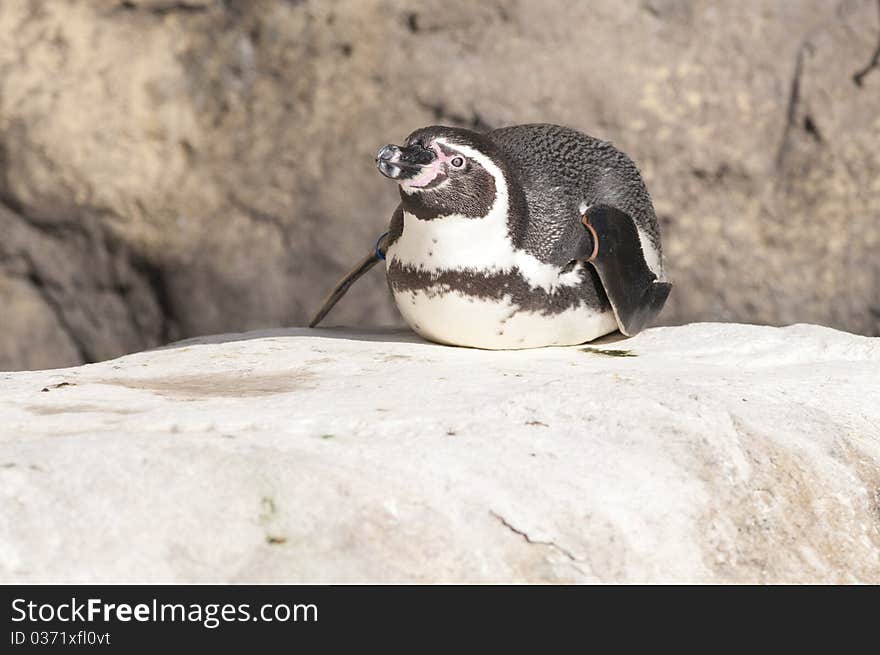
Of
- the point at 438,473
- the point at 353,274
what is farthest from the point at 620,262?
the point at 438,473

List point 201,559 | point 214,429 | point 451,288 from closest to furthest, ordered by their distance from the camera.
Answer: point 201,559
point 214,429
point 451,288

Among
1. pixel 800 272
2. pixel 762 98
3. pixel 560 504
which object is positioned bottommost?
pixel 800 272

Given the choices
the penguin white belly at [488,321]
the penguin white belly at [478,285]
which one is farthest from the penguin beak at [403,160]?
the penguin white belly at [488,321]

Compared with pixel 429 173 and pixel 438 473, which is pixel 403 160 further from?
pixel 438 473

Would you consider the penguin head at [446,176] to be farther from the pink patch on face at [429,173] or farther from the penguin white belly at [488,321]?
the penguin white belly at [488,321]

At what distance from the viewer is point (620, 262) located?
106 inches

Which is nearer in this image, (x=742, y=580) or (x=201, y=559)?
(x=201, y=559)

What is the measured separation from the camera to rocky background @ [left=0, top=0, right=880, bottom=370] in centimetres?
416

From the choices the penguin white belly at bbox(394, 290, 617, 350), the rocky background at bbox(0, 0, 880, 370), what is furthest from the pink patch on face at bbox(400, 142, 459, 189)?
the rocky background at bbox(0, 0, 880, 370)

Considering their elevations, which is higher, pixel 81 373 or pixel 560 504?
pixel 560 504

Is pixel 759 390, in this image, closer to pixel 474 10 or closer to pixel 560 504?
pixel 560 504

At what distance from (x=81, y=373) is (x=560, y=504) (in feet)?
3.60

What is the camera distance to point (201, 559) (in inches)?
59.4
